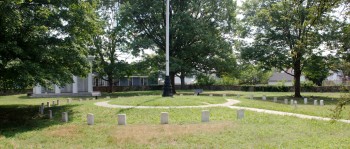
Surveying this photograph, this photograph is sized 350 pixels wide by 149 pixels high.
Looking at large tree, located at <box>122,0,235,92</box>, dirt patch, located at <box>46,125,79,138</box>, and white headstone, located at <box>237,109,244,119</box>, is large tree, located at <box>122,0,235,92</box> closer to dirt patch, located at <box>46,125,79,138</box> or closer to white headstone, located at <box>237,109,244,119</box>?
white headstone, located at <box>237,109,244,119</box>

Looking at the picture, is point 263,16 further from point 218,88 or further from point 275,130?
point 218,88

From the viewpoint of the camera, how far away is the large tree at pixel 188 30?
116 ft

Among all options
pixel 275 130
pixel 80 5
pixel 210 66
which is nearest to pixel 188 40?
pixel 210 66

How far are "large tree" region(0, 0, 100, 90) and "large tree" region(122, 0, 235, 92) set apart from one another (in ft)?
49.1

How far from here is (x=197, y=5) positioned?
3666 cm

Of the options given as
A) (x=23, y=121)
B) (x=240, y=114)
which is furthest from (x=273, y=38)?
(x=23, y=121)

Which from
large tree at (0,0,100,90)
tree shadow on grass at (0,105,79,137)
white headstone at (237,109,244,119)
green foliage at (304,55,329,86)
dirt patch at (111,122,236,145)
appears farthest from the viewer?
green foliage at (304,55,329,86)

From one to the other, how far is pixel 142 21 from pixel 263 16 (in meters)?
14.2

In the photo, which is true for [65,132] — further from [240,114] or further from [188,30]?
[188,30]

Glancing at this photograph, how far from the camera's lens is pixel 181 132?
11703 mm

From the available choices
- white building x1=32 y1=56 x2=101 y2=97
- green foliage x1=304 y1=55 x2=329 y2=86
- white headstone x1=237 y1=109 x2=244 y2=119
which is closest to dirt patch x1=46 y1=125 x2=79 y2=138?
white headstone x1=237 y1=109 x2=244 y2=119

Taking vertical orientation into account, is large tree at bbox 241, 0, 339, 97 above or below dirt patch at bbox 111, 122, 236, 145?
above

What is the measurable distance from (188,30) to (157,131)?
24.1m

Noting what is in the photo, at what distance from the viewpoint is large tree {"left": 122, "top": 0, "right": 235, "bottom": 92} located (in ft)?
116
